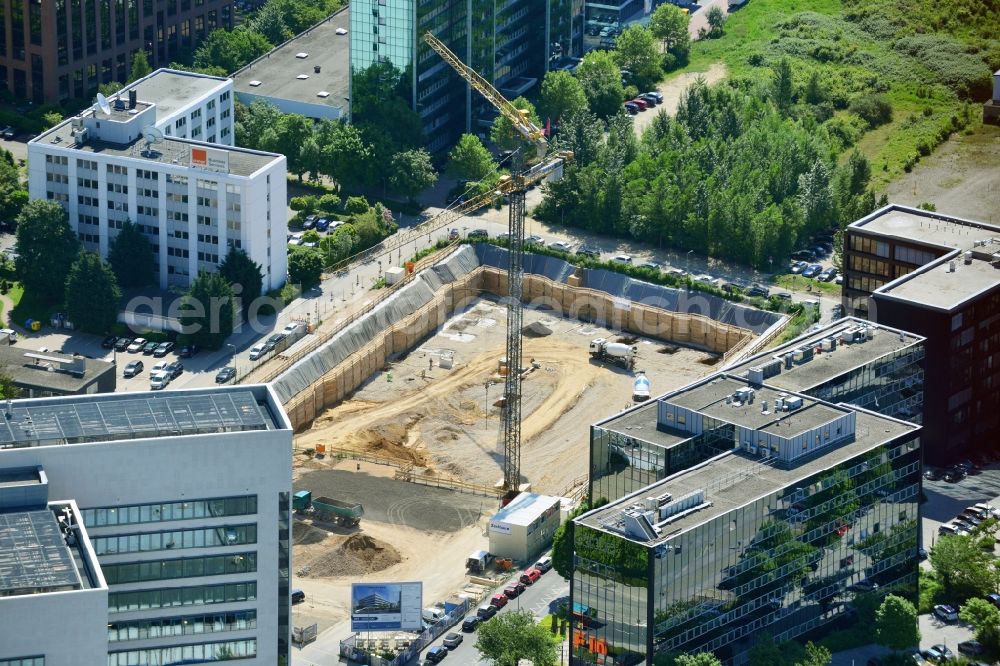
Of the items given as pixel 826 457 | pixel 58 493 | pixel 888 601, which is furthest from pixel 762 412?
pixel 58 493

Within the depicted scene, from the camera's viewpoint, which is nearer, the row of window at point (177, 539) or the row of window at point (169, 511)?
the row of window at point (169, 511)

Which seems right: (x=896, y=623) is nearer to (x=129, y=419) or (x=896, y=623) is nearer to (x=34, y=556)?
(x=129, y=419)

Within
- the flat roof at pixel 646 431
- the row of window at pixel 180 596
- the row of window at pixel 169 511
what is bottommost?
the flat roof at pixel 646 431

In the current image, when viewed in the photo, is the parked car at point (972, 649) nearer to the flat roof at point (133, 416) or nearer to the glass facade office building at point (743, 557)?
the glass facade office building at point (743, 557)

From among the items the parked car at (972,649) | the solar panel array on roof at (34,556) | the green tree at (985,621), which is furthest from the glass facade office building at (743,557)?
the solar panel array on roof at (34,556)

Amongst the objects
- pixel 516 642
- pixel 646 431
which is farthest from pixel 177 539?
pixel 646 431

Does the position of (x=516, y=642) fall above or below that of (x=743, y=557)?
below
